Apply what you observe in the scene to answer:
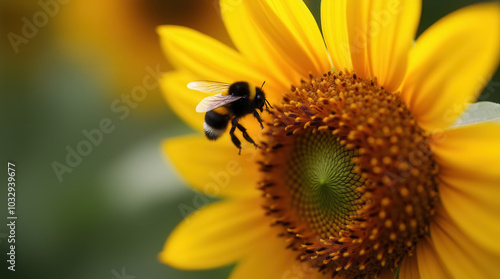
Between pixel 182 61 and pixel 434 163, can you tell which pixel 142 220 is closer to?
pixel 182 61

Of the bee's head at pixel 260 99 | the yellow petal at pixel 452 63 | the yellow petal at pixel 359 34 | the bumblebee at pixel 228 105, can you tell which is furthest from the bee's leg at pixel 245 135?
the yellow petal at pixel 452 63

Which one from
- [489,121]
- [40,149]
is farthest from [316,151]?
[40,149]

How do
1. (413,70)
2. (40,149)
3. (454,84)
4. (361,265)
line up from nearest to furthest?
(454,84) < (413,70) < (361,265) < (40,149)

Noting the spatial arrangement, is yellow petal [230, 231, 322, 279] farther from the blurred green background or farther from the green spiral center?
the blurred green background

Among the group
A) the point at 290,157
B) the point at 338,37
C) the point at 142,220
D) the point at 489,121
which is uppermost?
the point at 338,37

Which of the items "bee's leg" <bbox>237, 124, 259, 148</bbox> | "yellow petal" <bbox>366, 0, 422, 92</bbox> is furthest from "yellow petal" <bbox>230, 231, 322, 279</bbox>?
"yellow petal" <bbox>366, 0, 422, 92</bbox>

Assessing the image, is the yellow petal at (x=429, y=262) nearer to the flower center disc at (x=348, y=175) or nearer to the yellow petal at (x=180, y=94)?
the flower center disc at (x=348, y=175)
